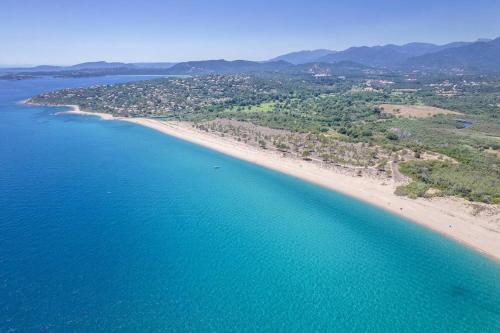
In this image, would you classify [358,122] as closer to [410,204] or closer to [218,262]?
[410,204]

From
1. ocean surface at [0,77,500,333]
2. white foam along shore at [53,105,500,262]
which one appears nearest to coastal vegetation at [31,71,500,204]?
white foam along shore at [53,105,500,262]

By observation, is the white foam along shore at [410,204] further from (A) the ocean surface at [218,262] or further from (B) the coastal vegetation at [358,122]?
(B) the coastal vegetation at [358,122]

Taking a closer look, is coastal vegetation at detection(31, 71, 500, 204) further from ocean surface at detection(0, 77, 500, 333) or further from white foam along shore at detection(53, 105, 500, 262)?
ocean surface at detection(0, 77, 500, 333)

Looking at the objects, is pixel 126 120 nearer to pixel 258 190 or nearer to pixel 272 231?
pixel 258 190

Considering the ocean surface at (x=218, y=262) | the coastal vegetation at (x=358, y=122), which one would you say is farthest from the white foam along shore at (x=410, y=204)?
the coastal vegetation at (x=358, y=122)

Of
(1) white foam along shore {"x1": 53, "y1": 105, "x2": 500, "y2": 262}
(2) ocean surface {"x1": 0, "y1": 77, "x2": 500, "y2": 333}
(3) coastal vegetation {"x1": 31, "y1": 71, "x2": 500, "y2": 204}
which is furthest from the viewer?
(3) coastal vegetation {"x1": 31, "y1": 71, "x2": 500, "y2": 204}

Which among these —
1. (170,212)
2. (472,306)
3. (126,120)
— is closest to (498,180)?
(472,306)
